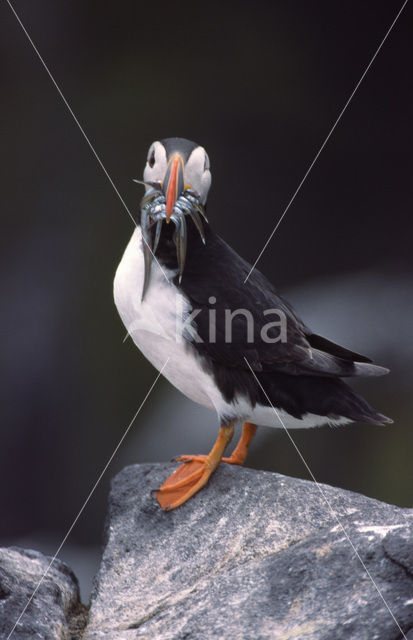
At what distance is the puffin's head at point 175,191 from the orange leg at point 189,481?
19.6 inches

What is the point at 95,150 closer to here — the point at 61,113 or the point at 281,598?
the point at 61,113

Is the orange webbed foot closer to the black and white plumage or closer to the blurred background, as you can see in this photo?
the black and white plumage

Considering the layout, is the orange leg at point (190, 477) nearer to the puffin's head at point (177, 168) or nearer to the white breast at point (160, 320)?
the white breast at point (160, 320)

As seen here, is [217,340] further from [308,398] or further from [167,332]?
[308,398]

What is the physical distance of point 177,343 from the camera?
2.24 metres

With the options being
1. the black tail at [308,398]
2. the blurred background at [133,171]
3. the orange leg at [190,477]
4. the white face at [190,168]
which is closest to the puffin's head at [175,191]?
the white face at [190,168]

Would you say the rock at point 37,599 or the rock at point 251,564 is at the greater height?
the rock at point 251,564

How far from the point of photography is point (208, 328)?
2.22m

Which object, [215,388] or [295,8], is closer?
[215,388]

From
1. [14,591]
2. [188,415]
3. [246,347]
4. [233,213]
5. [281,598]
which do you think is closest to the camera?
[281,598]

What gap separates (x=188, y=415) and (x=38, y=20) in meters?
2.27

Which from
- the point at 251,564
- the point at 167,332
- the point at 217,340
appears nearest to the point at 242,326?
the point at 217,340

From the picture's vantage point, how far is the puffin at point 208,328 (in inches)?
87.0

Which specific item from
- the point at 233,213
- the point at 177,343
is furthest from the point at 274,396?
the point at 233,213
